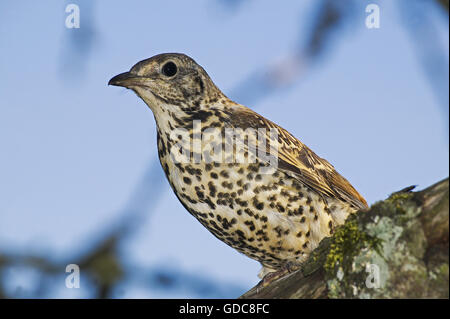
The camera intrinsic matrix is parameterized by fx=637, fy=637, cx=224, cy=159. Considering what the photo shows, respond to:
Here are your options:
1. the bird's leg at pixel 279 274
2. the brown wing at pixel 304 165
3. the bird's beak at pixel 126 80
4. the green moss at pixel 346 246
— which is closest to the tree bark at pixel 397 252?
Answer: the green moss at pixel 346 246

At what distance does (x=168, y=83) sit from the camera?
20.0ft

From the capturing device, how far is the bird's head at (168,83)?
600cm

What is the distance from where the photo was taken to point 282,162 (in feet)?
18.7

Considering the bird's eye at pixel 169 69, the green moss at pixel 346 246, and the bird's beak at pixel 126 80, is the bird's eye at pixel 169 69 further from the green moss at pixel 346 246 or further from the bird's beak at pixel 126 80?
the green moss at pixel 346 246

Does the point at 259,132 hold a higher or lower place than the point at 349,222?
higher

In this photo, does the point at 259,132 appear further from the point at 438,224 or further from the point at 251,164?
the point at 438,224

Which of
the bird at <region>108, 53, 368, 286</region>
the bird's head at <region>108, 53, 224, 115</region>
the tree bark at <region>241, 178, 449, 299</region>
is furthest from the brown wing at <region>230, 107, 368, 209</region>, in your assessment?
the tree bark at <region>241, 178, 449, 299</region>

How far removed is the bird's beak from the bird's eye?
25cm

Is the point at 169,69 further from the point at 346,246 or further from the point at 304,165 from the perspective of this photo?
the point at 346,246

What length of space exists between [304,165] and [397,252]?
8.48 feet

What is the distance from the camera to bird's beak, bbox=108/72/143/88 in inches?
234
